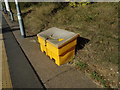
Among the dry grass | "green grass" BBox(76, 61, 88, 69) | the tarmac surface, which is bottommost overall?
the tarmac surface

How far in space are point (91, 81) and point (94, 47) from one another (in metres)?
1.57

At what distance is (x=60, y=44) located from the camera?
134 inches

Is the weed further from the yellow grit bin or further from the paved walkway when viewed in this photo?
the yellow grit bin

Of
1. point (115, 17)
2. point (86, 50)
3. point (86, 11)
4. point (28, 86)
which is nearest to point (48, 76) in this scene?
point (28, 86)

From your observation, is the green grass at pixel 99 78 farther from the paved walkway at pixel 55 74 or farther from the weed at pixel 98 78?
the paved walkway at pixel 55 74

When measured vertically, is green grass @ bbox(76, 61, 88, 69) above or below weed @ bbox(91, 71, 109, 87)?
above

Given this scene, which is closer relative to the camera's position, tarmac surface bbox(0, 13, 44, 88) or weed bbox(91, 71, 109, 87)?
weed bbox(91, 71, 109, 87)

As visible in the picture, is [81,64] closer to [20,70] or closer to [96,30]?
[20,70]

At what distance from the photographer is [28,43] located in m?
5.79

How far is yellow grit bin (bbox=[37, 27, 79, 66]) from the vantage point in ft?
11.5

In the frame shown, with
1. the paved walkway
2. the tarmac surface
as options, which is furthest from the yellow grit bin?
the tarmac surface

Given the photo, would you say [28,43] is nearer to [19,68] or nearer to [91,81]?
[19,68]

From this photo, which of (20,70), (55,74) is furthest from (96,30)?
(20,70)

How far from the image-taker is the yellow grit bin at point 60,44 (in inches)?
138
